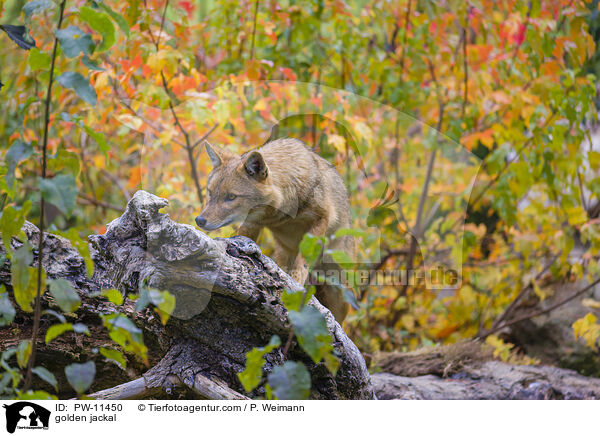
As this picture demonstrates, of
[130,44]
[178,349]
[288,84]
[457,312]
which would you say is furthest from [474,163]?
[178,349]

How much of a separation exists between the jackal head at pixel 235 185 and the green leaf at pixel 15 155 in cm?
96

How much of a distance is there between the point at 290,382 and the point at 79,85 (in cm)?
100

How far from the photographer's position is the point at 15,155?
1408 millimetres

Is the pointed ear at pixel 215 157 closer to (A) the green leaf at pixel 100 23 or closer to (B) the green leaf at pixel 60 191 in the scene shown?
(A) the green leaf at pixel 100 23

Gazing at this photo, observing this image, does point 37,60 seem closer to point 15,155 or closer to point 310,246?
point 15,155

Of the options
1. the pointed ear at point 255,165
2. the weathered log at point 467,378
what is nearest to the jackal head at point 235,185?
the pointed ear at point 255,165

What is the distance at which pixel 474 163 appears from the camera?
15.8 ft

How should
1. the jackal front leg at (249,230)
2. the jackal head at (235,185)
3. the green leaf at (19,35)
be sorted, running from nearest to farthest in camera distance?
1. the green leaf at (19,35)
2. the jackal head at (235,185)
3. the jackal front leg at (249,230)

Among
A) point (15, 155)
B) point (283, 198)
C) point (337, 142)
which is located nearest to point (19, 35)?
point (15, 155)

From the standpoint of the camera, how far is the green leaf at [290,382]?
Result: 4.79ft

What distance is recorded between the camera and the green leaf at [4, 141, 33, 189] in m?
1.41

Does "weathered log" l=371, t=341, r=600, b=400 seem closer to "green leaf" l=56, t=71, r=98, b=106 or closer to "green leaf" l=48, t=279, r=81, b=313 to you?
"green leaf" l=48, t=279, r=81, b=313
